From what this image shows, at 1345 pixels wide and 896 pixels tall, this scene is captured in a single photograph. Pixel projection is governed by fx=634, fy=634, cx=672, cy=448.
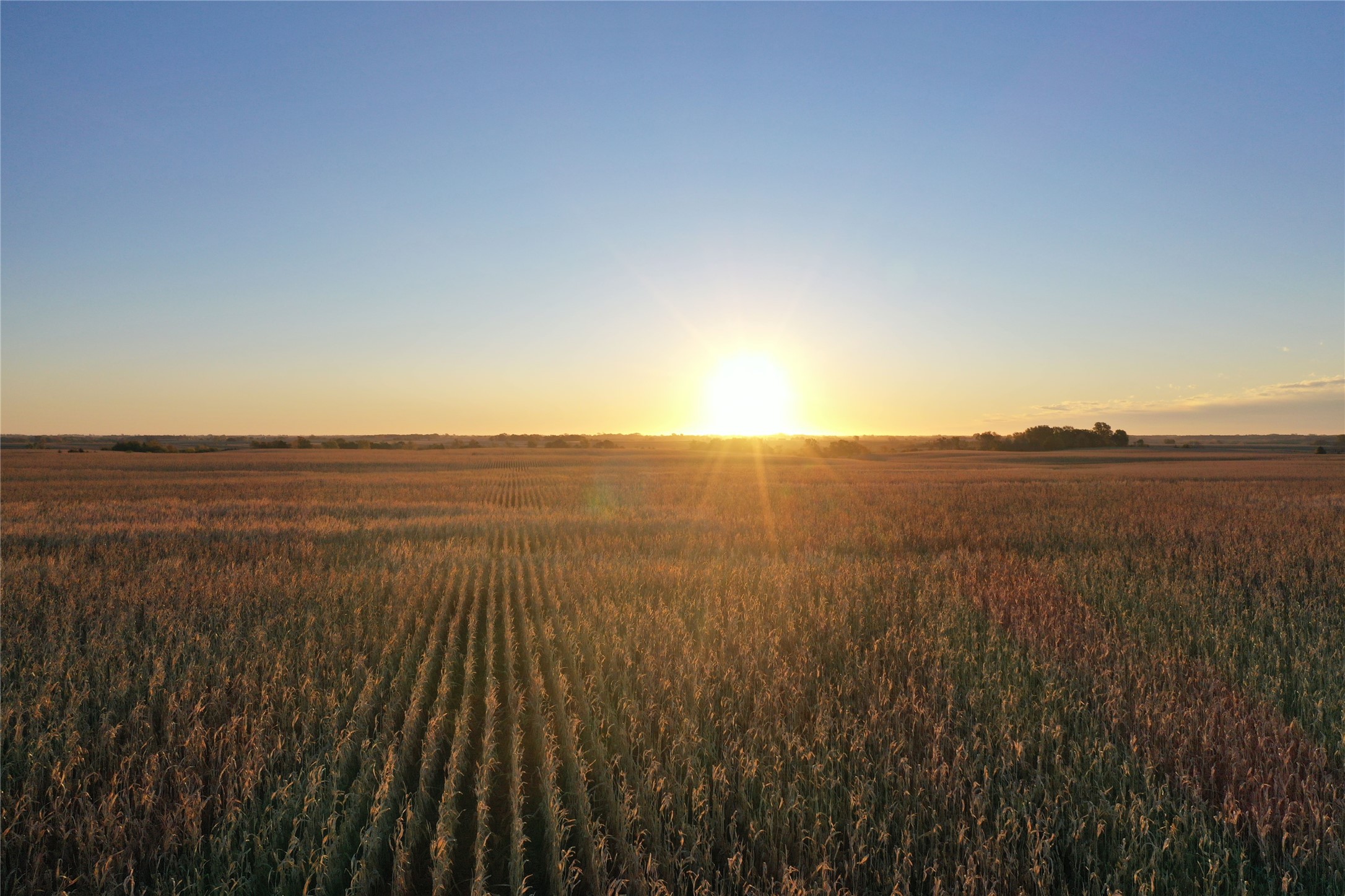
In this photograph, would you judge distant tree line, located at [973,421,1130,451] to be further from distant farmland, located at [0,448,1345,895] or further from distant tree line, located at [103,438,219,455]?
distant tree line, located at [103,438,219,455]

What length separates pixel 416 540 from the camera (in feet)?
56.4

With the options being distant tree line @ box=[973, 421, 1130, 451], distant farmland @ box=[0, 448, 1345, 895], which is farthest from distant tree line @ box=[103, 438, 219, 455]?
distant tree line @ box=[973, 421, 1130, 451]

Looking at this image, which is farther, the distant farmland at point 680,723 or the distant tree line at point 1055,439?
the distant tree line at point 1055,439

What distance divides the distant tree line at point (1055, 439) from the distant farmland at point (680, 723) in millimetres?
93040

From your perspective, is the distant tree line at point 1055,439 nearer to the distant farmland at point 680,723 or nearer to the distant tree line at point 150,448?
the distant farmland at point 680,723

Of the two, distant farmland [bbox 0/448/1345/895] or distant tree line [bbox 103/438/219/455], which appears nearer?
distant farmland [bbox 0/448/1345/895]

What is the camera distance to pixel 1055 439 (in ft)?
325

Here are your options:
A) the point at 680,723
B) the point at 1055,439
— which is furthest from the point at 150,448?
the point at 1055,439

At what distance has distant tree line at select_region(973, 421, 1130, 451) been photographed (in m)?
97.8

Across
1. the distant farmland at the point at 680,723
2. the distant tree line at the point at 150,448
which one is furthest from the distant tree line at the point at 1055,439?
the distant tree line at the point at 150,448

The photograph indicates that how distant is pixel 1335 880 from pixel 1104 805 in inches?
42.3

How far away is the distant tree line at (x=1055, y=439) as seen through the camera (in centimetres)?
9775

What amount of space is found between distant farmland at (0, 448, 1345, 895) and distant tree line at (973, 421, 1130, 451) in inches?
3663

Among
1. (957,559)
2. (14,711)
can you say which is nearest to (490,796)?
(14,711)
